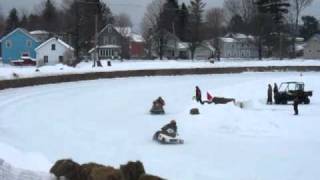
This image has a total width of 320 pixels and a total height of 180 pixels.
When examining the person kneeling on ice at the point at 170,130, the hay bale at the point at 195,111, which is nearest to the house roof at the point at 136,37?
the hay bale at the point at 195,111

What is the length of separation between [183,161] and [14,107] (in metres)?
14.4

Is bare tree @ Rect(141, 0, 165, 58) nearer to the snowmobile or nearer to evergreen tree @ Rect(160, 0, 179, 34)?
evergreen tree @ Rect(160, 0, 179, 34)

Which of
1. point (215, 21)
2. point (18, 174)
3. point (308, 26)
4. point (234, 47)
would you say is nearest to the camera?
point (18, 174)

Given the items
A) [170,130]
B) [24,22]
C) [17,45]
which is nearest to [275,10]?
[17,45]

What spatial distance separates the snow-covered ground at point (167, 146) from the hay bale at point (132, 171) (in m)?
1.72

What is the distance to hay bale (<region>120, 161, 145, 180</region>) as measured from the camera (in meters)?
7.89

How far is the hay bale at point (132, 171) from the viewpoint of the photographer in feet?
25.9

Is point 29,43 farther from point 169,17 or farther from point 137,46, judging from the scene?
point 137,46

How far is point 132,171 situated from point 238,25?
10563 centimetres

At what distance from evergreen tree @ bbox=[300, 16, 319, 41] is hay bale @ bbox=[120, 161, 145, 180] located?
122 metres

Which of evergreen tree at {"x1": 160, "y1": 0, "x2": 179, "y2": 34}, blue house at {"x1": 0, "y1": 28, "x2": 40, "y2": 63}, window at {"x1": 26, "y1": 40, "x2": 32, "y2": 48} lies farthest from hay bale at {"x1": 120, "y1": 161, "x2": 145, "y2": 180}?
evergreen tree at {"x1": 160, "y1": 0, "x2": 179, "y2": 34}

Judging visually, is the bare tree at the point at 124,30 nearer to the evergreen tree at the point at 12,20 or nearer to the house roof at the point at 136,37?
the house roof at the point at 136,37

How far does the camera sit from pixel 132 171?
26.1ft

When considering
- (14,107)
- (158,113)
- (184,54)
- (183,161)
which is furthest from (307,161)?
(184,54)
